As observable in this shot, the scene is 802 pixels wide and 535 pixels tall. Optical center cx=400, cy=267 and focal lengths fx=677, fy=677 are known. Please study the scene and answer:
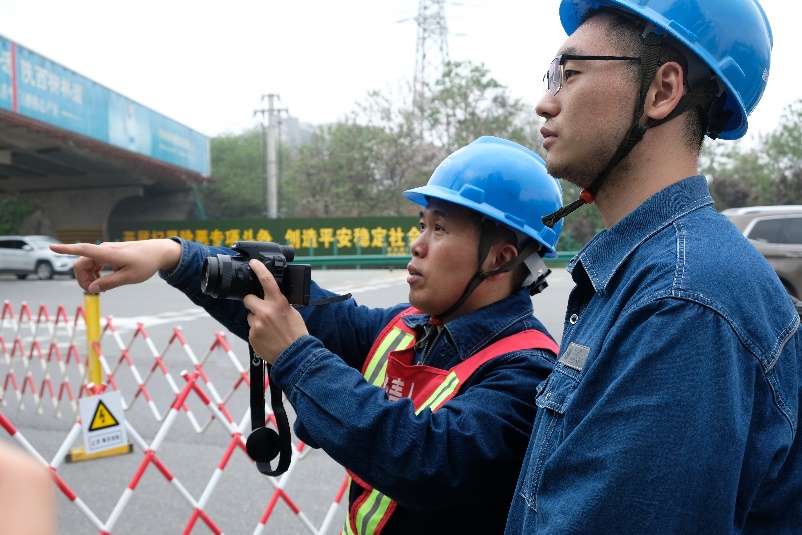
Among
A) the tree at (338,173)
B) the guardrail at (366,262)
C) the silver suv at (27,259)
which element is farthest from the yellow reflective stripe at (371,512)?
the tree at (338,173)

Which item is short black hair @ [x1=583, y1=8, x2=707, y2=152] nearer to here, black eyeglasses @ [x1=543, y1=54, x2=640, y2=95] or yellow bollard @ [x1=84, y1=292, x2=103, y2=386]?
black eyeglasses @ [x1=543, y1=54, x2=640, y2=95]

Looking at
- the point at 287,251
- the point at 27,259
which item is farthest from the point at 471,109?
the point at 287,251

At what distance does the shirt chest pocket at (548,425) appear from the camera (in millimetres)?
1067

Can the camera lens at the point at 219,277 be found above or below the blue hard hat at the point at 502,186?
below

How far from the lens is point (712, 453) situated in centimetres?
87

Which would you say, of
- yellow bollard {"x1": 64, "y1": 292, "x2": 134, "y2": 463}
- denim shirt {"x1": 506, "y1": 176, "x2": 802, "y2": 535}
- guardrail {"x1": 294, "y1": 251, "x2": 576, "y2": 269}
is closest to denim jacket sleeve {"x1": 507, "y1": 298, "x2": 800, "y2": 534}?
denim shirt {"x1": 506, "y1": 176, "x2": 802, "y2": 535}

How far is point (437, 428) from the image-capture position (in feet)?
4.52

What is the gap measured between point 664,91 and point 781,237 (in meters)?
9.51

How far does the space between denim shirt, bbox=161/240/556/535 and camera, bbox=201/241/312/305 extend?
168 millimetres

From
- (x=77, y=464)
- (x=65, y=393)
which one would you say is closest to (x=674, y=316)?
(x=77, y=464)

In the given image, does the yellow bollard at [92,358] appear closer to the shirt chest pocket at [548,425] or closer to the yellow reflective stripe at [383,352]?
the yellow reflective stripe at [383,352]

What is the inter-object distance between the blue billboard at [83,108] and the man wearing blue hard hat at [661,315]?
766 inches

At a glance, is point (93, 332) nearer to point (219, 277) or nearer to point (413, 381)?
point (219, 277)

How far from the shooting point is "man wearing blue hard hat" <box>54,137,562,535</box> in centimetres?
137
